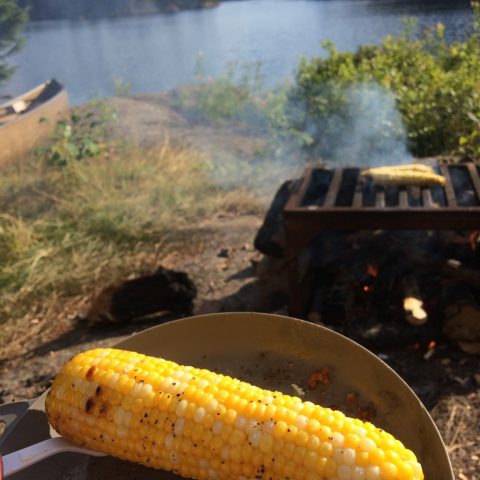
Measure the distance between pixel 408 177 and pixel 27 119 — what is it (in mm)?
8500

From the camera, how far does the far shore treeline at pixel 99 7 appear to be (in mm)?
16661

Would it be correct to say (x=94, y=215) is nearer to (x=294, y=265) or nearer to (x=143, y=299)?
(x=143, y=299)

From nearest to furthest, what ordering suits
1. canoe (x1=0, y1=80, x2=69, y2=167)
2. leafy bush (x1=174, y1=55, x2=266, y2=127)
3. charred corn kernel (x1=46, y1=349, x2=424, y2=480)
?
charred corn kernel (x1=46, y1=349, x2=424, y2=480)
canoe (x1=0, y1=80, x2=69, y2=167)
leafy bush (x1=174, y1=55, x2=266, y2=127)

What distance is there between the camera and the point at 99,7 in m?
21.7

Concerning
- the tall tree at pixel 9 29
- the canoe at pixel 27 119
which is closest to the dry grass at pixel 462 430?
the canoe at pixel 27 119

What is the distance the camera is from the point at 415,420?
69.9 inches

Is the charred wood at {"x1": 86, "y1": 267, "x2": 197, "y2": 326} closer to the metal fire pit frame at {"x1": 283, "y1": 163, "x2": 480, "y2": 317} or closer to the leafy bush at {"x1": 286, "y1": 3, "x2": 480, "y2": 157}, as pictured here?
the metal fire pit frame at {"x1": 283, "y1": 163, "x2": 480, "y2": 317}

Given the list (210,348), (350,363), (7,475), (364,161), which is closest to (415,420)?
(350,363)

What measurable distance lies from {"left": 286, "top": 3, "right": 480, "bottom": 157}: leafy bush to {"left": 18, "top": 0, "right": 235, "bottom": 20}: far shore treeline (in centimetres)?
657

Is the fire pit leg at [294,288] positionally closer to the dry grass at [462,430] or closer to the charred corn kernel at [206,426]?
the dry grass at [462,430]

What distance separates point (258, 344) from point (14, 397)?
3.03 meters

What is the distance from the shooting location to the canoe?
9203 mm

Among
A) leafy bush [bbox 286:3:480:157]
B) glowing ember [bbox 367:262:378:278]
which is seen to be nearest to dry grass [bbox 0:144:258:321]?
leafy bush [bbox 286:3:480:157]

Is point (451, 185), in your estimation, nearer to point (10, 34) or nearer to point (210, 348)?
point (210, 348)
